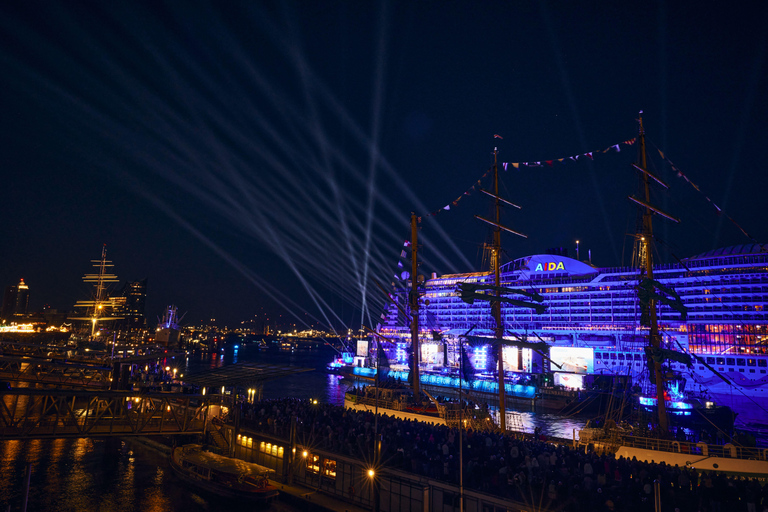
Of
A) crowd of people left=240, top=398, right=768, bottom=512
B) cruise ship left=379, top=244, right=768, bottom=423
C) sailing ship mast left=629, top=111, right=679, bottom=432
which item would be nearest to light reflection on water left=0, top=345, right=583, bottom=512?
crowd of people left=240, top=398, right=768, bottom=512

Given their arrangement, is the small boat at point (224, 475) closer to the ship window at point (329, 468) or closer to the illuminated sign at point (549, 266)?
the ship window at point (329, 468)

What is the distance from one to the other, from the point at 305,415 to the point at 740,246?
74.3m

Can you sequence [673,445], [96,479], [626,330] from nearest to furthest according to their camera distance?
[673,445] < [96,479] < [626,330]

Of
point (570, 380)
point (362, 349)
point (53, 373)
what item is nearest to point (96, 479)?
point (53, 373)

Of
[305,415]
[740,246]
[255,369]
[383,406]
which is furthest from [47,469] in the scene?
[740,246]

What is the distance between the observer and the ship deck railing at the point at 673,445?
2083 cm

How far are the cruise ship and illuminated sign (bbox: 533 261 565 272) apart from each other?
19cm

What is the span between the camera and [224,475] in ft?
76.0

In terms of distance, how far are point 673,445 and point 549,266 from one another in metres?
69.1

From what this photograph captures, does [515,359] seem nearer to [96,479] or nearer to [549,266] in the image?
[549,266]

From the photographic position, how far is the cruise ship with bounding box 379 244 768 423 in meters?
59.7

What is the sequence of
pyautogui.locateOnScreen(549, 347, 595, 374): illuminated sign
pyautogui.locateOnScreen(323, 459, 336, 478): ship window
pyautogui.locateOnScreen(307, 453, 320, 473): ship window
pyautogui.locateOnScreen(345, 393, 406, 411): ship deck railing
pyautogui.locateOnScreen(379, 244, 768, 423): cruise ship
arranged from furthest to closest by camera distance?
pyautogui.locateOnScreen(549, 347, 595, 374): illuminated sign → pyautogui.locateOnScreen(379, 244, 768, 423): cruise ship → pyautogui.locateOnScreen(345, 393, 406, 411): ship deck railing → pyautogui.locateOnScreen(307, 453, 320, 473): ship window → pyautogui.locateOnScreen(323, 459, 336, 478): ship window

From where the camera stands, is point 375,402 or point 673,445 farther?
point 375,402

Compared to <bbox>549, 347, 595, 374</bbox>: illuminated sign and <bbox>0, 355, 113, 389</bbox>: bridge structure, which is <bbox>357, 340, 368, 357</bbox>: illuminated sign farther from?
<bbox>0, 355, 113, 389</bbox>: bridge structure
